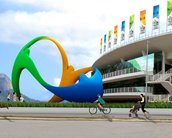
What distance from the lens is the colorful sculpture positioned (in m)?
37.1

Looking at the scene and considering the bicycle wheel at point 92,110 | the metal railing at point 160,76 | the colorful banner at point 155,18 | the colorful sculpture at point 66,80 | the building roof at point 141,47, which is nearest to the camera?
the bicycle wheel at point 92,110

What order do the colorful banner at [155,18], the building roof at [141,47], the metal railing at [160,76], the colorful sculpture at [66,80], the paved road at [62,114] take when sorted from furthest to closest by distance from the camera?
1. the metal railing at [160,76]
2. the colorful banner at [155,18]
3. the building roof at [141,47]
4. the colorful sculpture at [66,80]
5. the paved road at [62,114]

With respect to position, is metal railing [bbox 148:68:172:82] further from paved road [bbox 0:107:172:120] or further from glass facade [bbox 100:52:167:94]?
paved road [bbox 0:107:172:120]

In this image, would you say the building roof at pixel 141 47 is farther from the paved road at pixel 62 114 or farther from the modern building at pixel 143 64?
the paved road at pixel 62 114

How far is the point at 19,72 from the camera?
130 feet

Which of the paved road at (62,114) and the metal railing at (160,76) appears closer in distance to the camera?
the paved road at (62,114)

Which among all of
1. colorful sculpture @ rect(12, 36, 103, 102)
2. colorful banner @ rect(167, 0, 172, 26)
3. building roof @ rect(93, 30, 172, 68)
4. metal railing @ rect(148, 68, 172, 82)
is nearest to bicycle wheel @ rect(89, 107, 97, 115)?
colorful sculpture @ rect(12, 36, 103, 102)

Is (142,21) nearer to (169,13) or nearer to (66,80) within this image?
(169,13)

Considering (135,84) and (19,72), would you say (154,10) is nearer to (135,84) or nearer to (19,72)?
(135,84)

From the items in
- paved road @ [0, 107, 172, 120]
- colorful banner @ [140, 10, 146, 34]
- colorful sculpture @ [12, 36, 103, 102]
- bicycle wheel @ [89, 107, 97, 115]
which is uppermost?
colorful banner @ [140, 10, 146, 34]

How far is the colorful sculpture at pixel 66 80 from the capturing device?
37.1 m

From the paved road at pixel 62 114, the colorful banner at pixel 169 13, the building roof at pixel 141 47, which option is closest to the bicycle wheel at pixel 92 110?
the paved road at pixel 62 114

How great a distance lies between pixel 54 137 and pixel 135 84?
48603mm

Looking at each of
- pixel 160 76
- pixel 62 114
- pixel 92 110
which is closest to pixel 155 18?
pixel 160 76
